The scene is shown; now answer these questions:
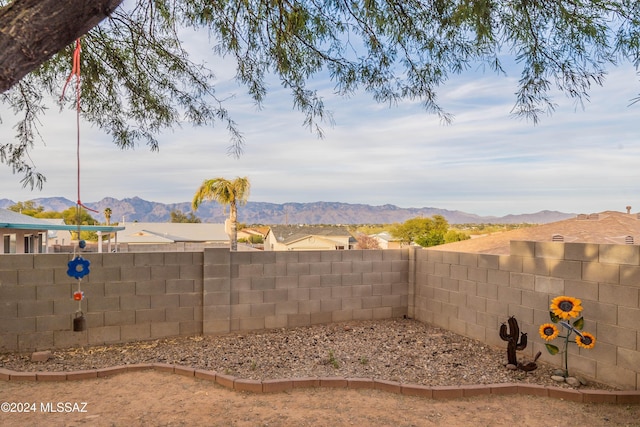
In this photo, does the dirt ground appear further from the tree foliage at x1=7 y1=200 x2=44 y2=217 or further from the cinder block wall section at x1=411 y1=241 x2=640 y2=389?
the tree foliage at x1=7 y1=200 x2=44 y2=217

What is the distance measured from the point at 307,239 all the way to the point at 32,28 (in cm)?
2583

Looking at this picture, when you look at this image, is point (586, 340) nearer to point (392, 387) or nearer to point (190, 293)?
point (392, 387)

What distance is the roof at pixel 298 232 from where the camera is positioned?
93.4 feet

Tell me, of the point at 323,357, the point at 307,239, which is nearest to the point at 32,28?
the point at 323,357

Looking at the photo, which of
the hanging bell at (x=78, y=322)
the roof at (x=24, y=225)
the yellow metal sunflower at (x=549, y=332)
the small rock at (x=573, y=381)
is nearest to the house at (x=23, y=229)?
the roof at (x=24, y=225)

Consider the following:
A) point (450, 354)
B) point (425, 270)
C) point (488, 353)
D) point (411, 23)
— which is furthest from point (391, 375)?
point (411, 23)

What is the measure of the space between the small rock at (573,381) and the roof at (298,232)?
23608 millimetres

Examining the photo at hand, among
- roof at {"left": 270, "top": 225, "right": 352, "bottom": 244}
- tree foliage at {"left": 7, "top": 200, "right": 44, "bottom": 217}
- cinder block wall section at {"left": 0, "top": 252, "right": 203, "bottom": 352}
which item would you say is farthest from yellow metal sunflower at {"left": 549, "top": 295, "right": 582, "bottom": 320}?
tree foliage at {"left": 7, "top": 200, "right": 44, "bottom": 217}

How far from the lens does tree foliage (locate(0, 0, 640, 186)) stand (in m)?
3.61

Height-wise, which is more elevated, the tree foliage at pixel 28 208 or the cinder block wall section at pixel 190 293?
the tree foliage at pixel 28 208

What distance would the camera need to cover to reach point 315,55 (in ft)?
14.2

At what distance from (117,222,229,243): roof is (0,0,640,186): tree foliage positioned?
62.3 feet

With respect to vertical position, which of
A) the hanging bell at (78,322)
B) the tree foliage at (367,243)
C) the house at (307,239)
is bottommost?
the tree foliage at (367,243)

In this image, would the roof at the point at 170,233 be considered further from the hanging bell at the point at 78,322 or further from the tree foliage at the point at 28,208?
the hanging bell at the point at 78,322
